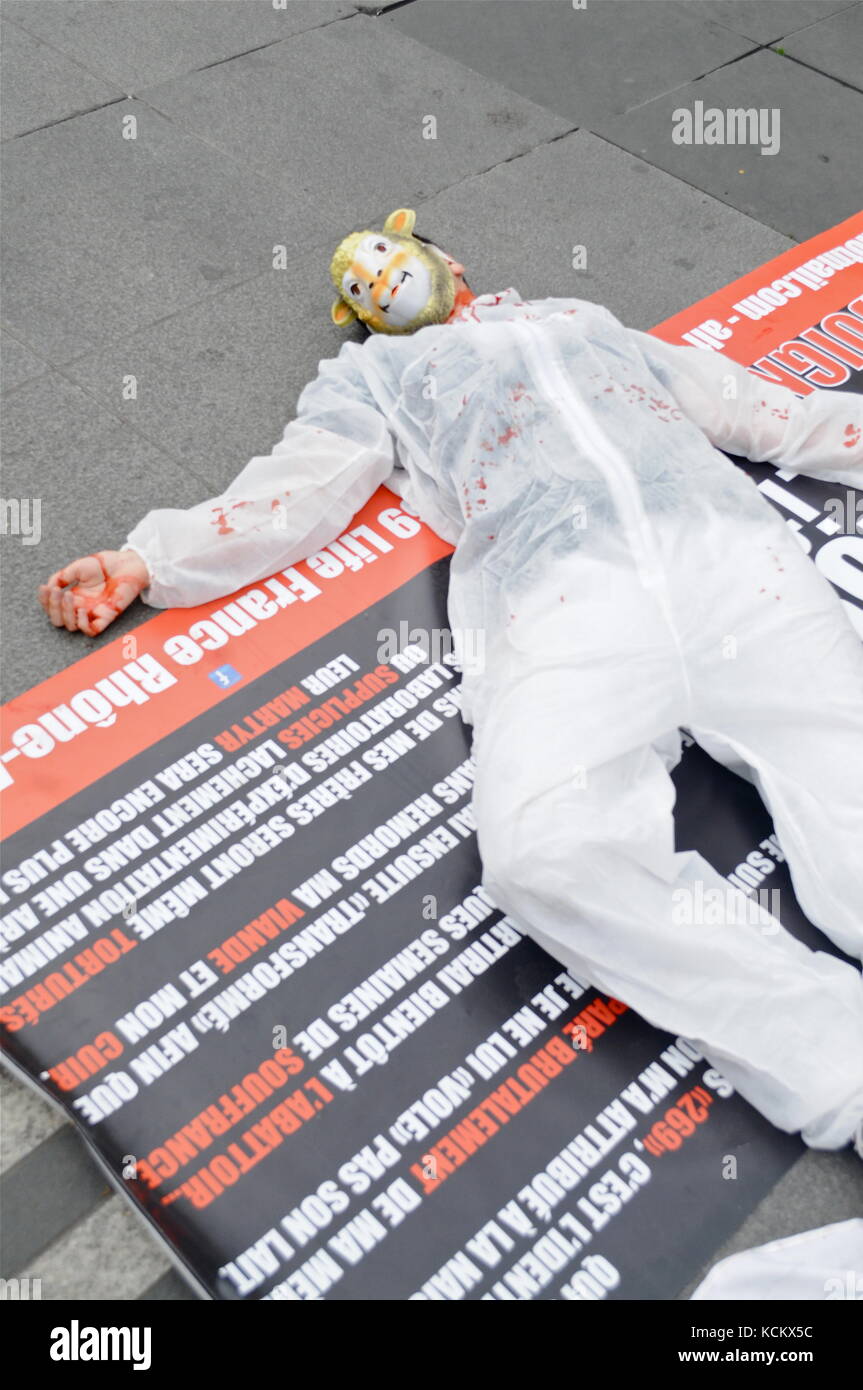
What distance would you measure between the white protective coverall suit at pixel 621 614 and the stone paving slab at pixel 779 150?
1.18 meters

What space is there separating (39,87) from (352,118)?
924mm

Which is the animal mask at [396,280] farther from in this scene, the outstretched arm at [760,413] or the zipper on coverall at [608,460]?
the outstretched arm at [760,413]

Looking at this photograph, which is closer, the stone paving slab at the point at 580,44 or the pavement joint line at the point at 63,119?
the pavement joint line at the point at 63,119

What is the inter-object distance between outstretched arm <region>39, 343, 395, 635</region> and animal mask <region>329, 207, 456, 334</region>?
0.19 meters

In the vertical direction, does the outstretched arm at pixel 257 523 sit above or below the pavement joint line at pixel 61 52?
below

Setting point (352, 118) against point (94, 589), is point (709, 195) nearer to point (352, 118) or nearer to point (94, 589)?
point (352, 118)

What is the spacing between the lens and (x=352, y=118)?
3525 millimetres

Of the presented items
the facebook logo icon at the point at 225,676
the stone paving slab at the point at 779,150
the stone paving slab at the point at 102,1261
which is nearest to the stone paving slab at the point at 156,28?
the stone paving slab at the point at 779,150

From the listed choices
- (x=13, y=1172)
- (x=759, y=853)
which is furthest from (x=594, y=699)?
(x=13, y=1172)

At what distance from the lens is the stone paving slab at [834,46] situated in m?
3.85

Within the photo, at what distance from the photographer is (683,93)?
3.71m

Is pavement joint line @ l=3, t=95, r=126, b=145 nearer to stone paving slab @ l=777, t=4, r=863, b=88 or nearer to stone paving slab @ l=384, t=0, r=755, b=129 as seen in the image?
stone paving slab @ l=384, t=0, r=755, b=129

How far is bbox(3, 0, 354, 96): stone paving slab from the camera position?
362cm
